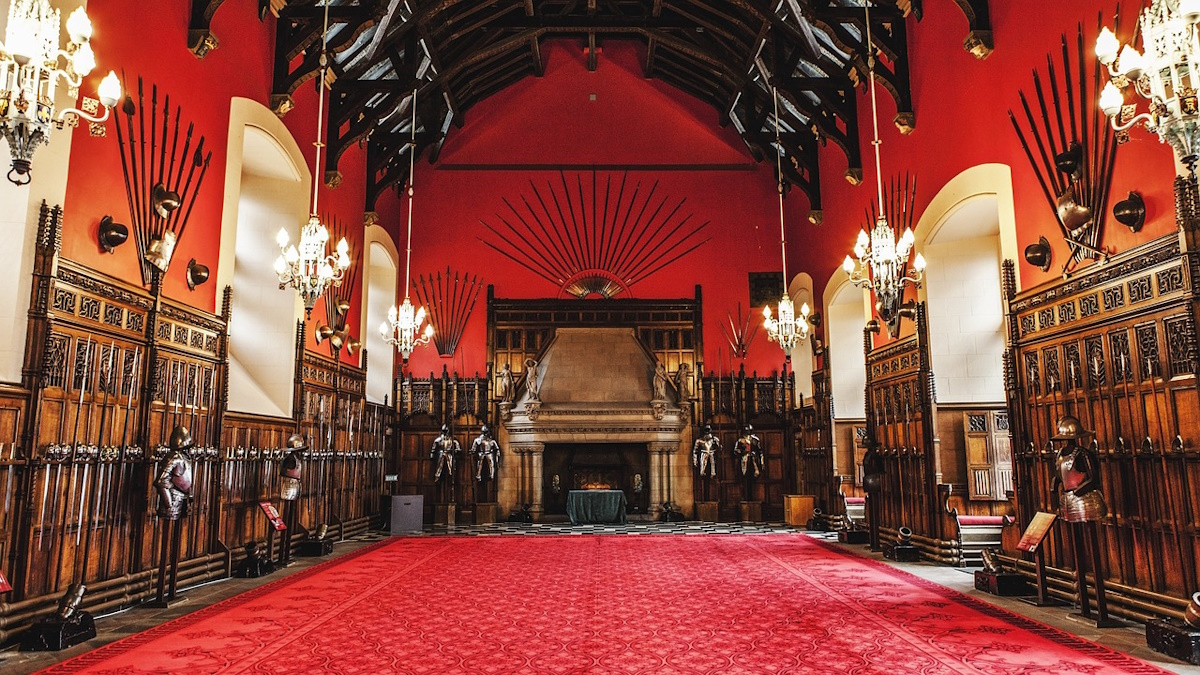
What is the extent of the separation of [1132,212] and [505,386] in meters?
9.74

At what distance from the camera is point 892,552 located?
7.52 m

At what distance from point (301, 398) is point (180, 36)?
3944 millimetres

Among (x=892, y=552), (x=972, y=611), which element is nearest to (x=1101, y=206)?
(x=972, y=611)

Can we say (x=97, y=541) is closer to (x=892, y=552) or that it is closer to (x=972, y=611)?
(x=972, y=611)

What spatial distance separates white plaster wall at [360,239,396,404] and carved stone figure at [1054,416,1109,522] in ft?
33.2

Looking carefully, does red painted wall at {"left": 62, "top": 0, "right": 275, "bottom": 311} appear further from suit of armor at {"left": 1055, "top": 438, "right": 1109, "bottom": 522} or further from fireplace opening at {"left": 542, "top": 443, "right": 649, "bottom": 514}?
fireplace opening at {"left": 542, "top": 443, "right": 649, "bottom": 514}

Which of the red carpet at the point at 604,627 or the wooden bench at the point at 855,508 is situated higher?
the wooden bench at the point at 855,508

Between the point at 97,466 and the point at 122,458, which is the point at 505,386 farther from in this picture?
the point at 97,466

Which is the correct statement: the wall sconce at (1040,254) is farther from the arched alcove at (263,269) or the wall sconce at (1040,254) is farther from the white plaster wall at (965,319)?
the arched alcove at (263,269)

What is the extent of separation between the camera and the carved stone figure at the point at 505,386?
41.9 feet

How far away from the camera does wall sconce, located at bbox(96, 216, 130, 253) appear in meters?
5.12

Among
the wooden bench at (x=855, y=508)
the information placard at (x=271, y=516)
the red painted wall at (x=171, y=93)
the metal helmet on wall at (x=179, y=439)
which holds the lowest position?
the wooden bench at (x=855, y=508)

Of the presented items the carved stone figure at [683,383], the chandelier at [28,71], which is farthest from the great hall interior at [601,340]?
the carved stone figure at [683,383]

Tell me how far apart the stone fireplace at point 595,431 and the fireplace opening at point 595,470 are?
2 centimetres
